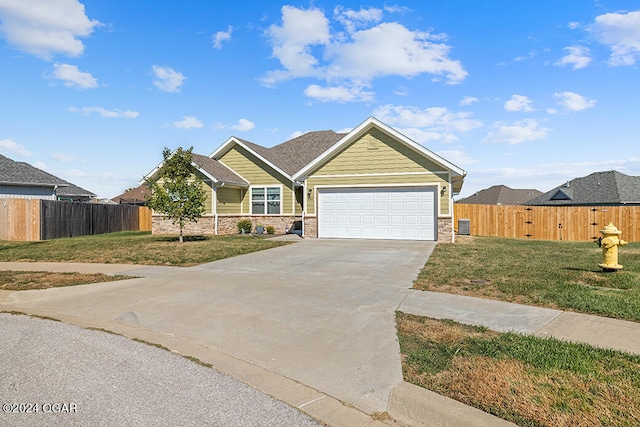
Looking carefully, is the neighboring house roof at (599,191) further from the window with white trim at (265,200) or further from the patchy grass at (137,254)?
the patchy grass at (137,254)

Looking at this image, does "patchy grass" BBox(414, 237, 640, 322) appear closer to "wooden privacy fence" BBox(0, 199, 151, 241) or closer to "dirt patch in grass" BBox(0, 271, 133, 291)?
"dirt patch in grass" BBox(0, 271, 133, 291)

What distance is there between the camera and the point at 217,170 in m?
23.9

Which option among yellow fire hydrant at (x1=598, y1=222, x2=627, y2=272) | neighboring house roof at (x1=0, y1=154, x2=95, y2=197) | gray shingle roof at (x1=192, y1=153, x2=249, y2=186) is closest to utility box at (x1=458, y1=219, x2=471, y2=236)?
gray shingle roof at (x1=192, y1=153, x2=249, y2=186)

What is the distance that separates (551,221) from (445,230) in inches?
387

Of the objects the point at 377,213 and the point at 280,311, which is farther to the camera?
the point at 377,213

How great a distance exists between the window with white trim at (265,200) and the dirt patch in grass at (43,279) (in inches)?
580

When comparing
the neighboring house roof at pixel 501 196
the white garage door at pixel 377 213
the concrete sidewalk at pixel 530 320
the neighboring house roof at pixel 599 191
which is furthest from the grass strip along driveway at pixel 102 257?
the neighboring house roof at pixel 501 196

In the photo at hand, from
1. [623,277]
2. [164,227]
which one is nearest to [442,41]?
[623,277]

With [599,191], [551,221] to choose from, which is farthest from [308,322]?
[599,191]

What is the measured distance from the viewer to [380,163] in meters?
19.0

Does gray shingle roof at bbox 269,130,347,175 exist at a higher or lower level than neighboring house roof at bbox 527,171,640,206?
higher

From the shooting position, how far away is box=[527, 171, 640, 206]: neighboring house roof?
106ft

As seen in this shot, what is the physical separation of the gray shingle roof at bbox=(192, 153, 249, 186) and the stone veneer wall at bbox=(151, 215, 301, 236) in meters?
2.26

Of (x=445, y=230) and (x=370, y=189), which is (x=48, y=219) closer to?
(x=370, y=189)
